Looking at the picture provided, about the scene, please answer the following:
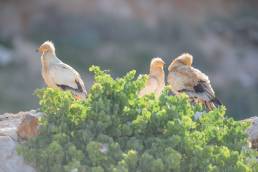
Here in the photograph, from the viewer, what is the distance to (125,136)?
1072cm

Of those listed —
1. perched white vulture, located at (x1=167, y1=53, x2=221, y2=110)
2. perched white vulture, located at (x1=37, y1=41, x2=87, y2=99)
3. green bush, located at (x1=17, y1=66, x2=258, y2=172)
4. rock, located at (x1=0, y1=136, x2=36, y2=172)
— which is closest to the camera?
green bush, located at (x1=17, y1=66, x2=258, y2=172)

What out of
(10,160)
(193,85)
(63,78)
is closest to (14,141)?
(10,160)

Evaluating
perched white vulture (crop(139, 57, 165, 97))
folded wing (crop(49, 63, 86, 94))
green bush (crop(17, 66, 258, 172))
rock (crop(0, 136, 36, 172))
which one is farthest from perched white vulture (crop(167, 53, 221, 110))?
rock (crop(0, 136, 36, 172))

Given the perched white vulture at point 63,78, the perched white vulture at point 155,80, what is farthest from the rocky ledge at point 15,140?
the perched white vulture at point 155,80

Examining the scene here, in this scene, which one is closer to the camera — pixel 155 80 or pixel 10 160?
pixel 10 160

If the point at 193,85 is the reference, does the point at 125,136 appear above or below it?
below

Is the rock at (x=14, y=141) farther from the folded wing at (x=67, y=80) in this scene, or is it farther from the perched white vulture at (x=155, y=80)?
the perched white vulture at (x=155, y=80)

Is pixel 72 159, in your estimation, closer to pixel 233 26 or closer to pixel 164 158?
pixel 164 158

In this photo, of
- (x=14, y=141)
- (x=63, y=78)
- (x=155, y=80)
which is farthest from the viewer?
(x=155, y=80)

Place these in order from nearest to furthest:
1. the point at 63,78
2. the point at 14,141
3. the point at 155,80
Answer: the point at 14,141 < the point at 63,78 < the point at 155,80

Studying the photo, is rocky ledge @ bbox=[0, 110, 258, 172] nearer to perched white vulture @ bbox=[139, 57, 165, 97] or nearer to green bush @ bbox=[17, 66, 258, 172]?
green bush @ bbox=[17, 66, 258, 172]

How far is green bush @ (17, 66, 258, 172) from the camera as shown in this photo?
410 inches

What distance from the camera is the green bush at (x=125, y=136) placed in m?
10.4

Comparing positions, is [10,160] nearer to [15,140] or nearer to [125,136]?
[15,140]
